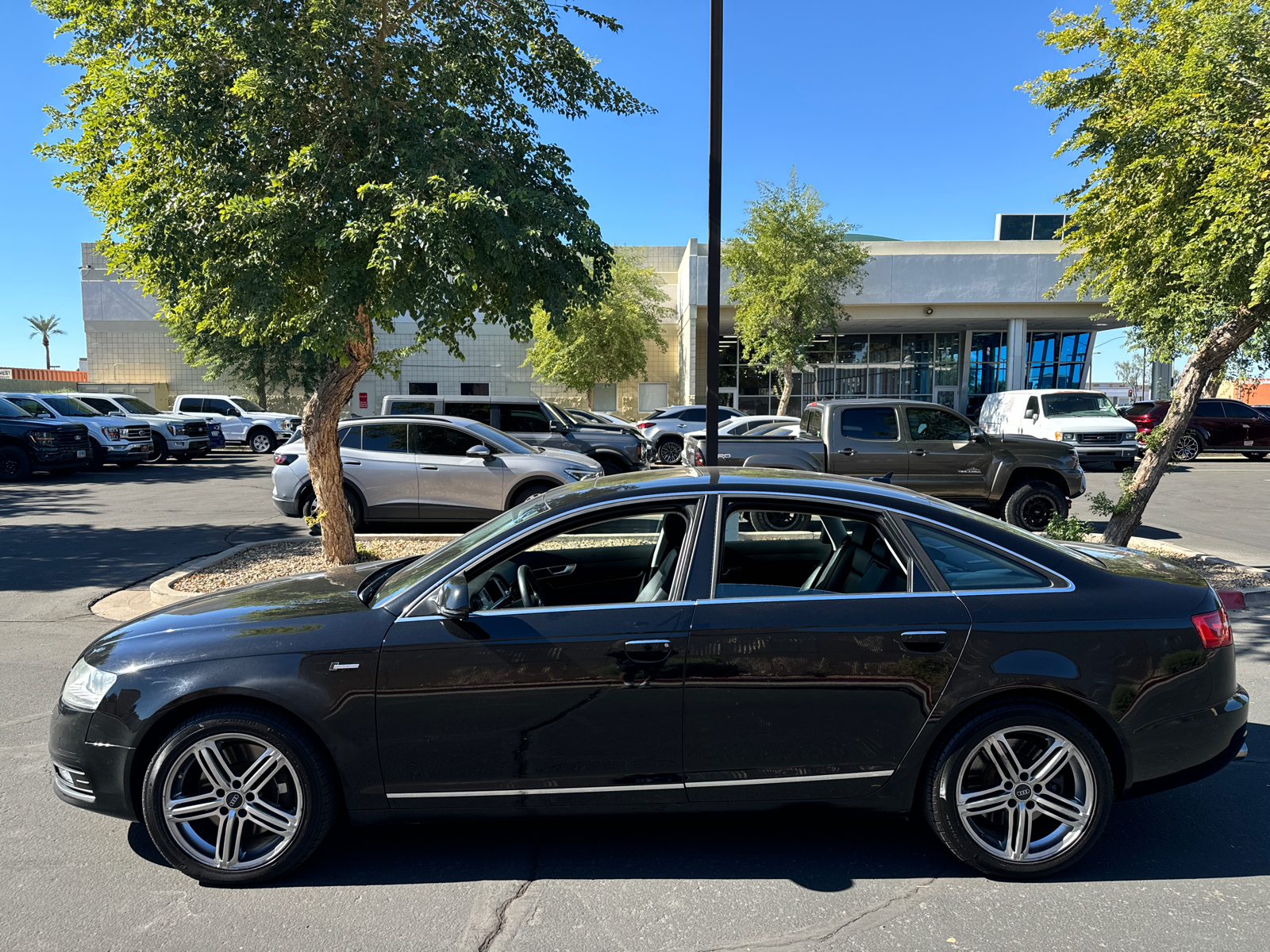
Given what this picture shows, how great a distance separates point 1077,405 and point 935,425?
1151cm

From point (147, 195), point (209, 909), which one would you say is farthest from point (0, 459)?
point (209, 909)

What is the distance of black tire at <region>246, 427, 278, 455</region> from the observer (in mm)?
27422

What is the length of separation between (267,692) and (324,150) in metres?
5.03

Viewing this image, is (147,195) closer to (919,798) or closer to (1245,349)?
(919,798)

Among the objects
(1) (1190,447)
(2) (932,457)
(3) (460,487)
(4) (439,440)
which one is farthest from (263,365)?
(1) (1190,447)

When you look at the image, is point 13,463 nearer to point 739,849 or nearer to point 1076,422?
point 739,849

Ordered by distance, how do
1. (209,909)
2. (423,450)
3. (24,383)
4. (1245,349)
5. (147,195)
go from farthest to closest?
(24,383), (1245,349), (423,450), (147,195), (209,909)

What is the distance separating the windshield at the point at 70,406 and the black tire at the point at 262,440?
6504 millimetres

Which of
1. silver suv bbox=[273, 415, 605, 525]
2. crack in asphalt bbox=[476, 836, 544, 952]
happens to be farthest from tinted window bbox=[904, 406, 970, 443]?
crack in asphalt bbox=[476, 836, 544, 952]

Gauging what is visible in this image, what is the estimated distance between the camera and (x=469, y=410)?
50.5 feet

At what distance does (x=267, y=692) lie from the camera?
317 centimetres

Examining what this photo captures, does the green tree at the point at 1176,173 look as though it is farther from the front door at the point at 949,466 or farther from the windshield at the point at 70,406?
the windshield at the point at 70,406

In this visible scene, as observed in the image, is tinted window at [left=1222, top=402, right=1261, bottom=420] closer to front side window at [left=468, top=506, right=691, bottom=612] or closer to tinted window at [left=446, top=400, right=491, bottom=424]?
tinted window at [left=446, top=400, right=491, bottom=424]

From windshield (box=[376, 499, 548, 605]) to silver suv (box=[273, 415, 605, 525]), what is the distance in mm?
6773
